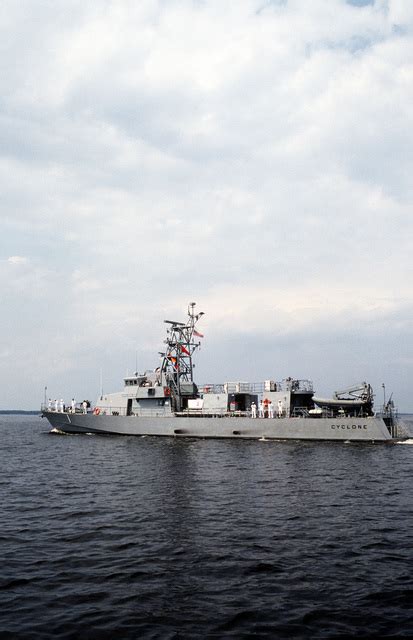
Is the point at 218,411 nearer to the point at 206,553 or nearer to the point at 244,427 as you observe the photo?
the point at 244,427

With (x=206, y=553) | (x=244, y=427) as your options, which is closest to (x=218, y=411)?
(x=244, y=427)

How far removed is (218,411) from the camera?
48312 mm

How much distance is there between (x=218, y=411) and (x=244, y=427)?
3510mm

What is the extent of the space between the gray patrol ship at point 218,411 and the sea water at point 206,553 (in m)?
15.5

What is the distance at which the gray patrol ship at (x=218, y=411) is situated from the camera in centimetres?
4353

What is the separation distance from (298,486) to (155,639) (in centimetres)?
1577

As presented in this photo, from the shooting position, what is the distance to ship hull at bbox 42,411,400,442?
43.0 metres

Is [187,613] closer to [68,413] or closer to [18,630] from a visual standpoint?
[18,630]

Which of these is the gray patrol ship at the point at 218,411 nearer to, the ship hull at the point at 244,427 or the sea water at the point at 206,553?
the ship hull at the point at 244,427

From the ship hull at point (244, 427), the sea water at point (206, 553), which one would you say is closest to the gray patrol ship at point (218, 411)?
the ship hull at point (244, 427)

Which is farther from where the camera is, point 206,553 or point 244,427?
point 244,427

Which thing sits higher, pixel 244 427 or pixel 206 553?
pixel 244 427

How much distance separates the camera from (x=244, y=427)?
46000mm

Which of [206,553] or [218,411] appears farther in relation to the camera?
[218,411]
